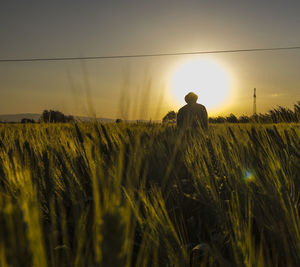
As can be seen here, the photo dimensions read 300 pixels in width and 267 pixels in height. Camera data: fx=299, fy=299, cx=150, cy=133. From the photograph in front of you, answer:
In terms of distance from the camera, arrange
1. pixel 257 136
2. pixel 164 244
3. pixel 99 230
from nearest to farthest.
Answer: pixel 99 230 → pixel 164 244 → pixel 257 136

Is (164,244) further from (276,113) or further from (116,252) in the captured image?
(276,113)

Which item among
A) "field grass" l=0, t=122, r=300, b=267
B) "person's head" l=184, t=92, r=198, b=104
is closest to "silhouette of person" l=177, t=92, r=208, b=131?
"person's head" l=184, t=92, r=198, b=104

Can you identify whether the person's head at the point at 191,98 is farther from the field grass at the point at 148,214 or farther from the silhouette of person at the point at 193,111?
the field grass at the point at 148,214

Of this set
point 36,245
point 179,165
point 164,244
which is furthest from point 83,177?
point 36,245

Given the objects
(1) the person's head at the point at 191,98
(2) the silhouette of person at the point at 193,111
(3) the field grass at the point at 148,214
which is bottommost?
(3) the field grass at the point at 148,214

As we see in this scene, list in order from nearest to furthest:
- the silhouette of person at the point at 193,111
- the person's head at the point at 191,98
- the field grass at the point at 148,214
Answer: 1. the field grass at the point at 148,214
2. the silhouette of person at the point at 193,111
3. the person's head at the point at 191,98

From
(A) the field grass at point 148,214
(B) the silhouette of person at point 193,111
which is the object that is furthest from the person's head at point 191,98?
(A) the field grass at point 148,214

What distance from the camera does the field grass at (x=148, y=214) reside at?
Result: 1.33ft

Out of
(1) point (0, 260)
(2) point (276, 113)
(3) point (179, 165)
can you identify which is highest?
(2) point (276, 113)

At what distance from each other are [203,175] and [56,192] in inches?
26.7

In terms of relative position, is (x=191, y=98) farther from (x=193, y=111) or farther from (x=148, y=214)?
(x=148, y=214)

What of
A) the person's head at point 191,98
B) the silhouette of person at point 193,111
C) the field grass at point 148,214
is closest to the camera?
the field grass at point 148,214

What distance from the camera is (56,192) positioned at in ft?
4.55

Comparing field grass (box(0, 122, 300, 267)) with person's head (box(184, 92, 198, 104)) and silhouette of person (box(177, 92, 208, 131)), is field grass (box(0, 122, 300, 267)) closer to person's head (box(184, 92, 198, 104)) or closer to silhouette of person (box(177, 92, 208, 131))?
silhouette of person (box(177, 92, 208, 131))
